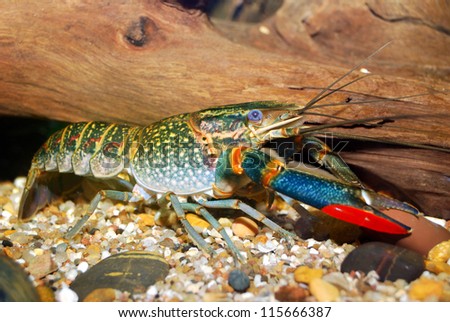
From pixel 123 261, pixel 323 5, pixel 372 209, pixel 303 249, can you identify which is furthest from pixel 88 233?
pixel 323 5

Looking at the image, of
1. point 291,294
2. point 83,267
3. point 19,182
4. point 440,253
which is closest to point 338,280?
point 291,294

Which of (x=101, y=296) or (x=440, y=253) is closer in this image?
(x=101, y=296)

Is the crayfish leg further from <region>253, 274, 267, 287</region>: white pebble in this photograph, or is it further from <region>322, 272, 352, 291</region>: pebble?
<region>322, 272, 352, 291</region>: pebble

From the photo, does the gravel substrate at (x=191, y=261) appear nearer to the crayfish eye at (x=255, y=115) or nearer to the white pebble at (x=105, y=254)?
the white pebble at (x=105, y=254)

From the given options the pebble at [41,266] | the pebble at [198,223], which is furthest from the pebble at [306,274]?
the pebble at [41,266]

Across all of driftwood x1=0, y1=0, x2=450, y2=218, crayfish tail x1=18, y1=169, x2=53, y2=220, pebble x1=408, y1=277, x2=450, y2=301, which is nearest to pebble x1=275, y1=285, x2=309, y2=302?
pebble x1=408, y1=277, x2=450, y2=301

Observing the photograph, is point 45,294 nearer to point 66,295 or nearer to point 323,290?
point 66,295
